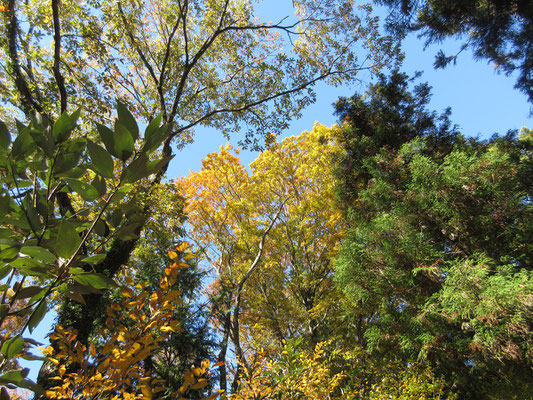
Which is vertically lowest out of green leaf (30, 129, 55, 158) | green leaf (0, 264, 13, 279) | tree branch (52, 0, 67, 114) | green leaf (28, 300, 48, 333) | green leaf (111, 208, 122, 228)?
green leaf (28, 300, 48, 333)

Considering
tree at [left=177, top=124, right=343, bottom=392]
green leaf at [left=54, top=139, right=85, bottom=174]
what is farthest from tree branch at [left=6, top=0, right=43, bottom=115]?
tree at [left=177, top=124, right=343, bottom=392]

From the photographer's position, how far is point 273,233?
344 inches

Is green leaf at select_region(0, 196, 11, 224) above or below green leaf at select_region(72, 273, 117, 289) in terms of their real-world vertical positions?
above

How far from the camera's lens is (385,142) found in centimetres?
753

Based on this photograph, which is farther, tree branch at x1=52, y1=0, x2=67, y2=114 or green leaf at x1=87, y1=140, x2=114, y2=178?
tree branch at x1=52, y1=0, x2=67, y2=114

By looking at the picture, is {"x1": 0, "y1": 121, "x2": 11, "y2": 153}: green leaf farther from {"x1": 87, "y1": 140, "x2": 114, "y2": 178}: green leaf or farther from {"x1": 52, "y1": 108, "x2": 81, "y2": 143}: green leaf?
{"x1": 87, "y1": 140, "x2": 114, "y2": 178}: green leaf

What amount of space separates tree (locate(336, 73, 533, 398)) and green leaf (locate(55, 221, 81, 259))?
15.9 ft

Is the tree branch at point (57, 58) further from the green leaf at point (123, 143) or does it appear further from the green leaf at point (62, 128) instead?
the green leaf at point (123, 143)

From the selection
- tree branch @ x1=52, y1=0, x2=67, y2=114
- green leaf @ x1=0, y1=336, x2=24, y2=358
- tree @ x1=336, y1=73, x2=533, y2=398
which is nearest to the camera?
green leaf @ x1=0, y1=336, x2=24, y2=358

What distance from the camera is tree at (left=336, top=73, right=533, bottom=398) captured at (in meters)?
3.99

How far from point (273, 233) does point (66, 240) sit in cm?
832

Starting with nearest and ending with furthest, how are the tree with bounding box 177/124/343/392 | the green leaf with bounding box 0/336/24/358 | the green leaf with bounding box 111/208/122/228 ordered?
the green leaf with bounding box 0/336/24/358
the green leaf with bounding box 111/208/122/228
the tree with bounding box 177/124/343/392

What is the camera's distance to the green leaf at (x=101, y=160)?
0.49m

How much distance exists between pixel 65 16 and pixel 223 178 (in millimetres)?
5840
